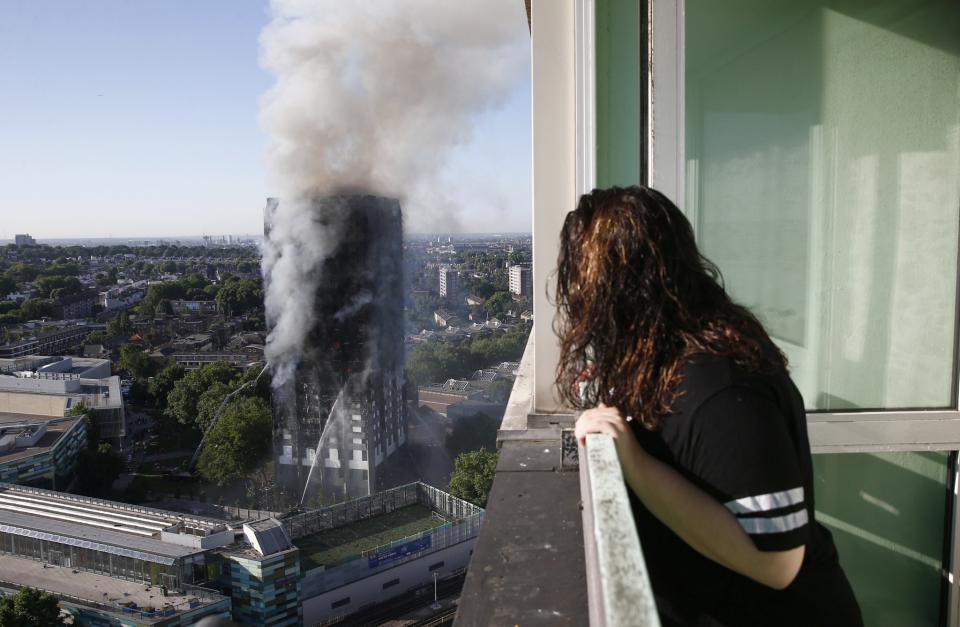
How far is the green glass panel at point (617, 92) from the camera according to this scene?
159 cm

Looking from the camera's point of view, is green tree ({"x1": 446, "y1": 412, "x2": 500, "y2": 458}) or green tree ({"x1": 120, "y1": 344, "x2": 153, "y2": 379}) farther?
green tree ({"x1": 120, "y1": 344, "x2": 153, "y2": 379})

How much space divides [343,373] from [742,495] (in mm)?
19363

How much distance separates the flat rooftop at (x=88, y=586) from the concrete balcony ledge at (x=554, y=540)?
40.7 ft

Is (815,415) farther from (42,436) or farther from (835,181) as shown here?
(42,436)

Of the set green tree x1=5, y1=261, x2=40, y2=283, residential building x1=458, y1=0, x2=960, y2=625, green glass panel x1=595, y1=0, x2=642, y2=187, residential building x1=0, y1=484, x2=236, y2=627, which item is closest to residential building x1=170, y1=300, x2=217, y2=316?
green tree x1=5, y1=261, x2=40, y2=283

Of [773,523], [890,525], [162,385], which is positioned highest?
[773,523]

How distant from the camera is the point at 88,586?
13148 millimetres

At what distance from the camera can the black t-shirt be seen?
24.5 inches

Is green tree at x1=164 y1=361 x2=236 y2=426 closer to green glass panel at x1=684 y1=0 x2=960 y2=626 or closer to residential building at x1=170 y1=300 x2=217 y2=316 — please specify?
residential building at x1=170 y1=300 x2=217 y2=316

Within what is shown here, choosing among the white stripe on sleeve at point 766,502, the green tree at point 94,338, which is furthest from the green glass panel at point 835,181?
the green tree at point 94,338

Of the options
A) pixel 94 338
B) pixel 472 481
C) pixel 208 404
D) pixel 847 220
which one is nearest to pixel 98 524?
pixel 472 481

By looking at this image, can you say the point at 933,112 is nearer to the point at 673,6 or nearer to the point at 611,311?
the point at 673,6

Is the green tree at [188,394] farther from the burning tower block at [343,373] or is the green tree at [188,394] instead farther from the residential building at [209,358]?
the burning tower block at [343,373]

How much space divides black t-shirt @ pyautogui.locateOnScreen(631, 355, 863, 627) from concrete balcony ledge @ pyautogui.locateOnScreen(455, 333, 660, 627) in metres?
0.08
